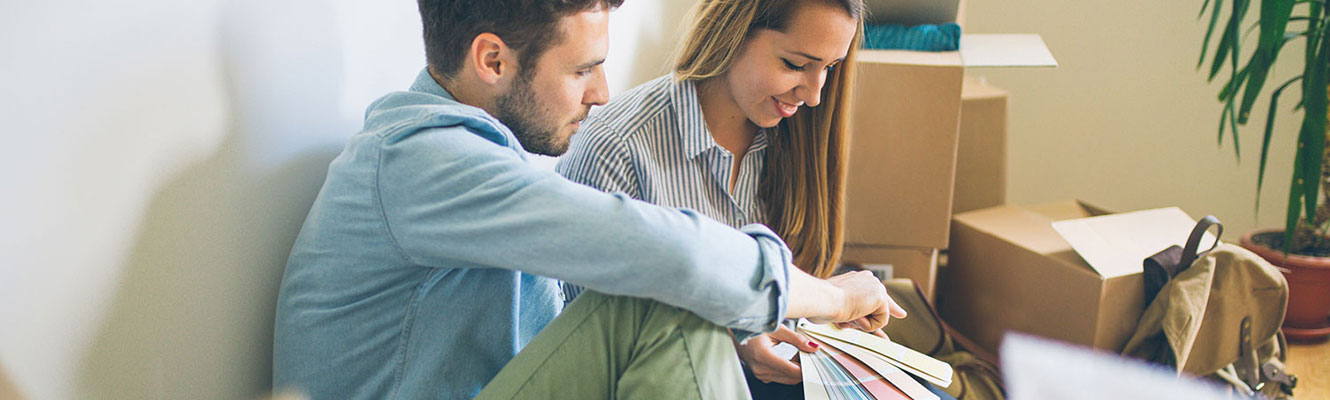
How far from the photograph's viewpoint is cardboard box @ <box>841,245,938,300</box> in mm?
1758

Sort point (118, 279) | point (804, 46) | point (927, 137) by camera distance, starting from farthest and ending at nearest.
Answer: point (927, 137) < point (804, 46) < point (118, 279)

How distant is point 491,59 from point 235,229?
280mm

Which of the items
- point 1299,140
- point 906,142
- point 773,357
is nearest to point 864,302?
point 773,357

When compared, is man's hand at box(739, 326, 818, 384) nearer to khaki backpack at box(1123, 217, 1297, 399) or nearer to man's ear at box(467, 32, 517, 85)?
man's ear at box(467, 32, 517, 85)

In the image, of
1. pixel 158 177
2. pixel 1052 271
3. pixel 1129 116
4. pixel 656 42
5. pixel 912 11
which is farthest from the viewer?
pixel 1129 116

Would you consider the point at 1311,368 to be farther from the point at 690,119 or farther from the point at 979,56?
the point at 690,119

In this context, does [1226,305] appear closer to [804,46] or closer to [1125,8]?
[804,46]

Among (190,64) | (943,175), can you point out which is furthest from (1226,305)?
(190,64)

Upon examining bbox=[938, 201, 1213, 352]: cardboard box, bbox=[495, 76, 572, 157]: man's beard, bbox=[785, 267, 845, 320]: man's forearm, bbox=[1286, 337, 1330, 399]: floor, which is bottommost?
bbox=[1286, 337, 1330, 399]: floor

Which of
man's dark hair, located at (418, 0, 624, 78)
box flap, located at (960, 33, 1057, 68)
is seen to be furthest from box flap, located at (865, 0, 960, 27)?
man's dark hair, located at (418, 0, 624, 78)

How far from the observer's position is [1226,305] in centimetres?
155

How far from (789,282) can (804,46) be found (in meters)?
0.44

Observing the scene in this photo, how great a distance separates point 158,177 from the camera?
2.19ft

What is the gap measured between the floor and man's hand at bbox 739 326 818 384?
1.31 metres
